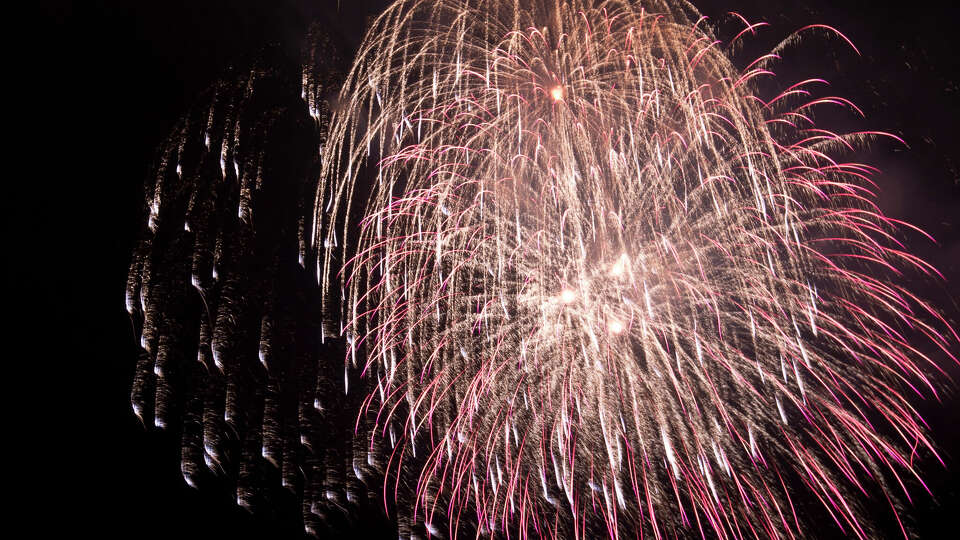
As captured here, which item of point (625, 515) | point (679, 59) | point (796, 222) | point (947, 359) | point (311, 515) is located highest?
point (679, 59)

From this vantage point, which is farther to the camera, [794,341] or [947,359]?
[947,359]

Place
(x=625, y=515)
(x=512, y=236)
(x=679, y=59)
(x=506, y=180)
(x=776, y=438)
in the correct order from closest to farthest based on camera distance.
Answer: (x=679, y=59)
(x=506, y=180)
(x=512, y=236)
(x=776, y=438)
(x=625, y=515)

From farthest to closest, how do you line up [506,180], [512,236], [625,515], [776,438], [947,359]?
→ [625,515] → [947,359] → [776,438] → [512,236] → [506,180]

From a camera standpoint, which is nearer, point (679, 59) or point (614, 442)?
point (679, 59)

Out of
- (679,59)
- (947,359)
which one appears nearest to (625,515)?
(947,359)

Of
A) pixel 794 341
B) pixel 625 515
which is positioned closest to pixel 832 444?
pixel 794 341

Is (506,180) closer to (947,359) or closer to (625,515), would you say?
(625,515)

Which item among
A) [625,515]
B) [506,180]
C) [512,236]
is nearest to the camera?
[506,180]

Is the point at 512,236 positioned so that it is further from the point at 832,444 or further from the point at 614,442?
the point at 832,444

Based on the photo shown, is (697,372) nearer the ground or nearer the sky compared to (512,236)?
nearer the ground
